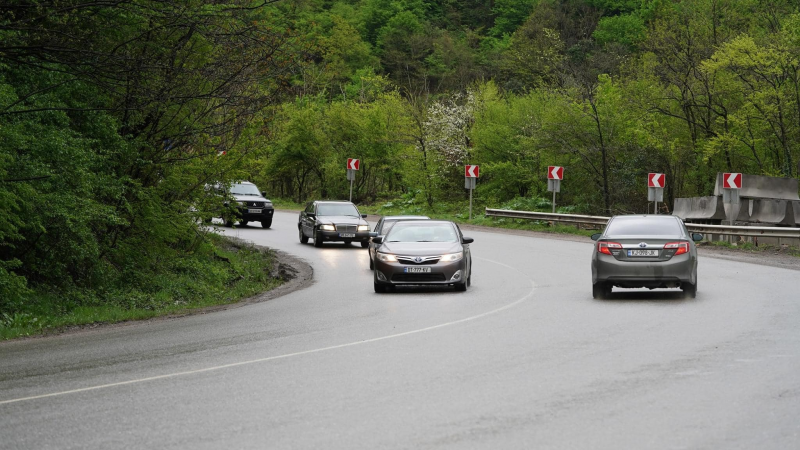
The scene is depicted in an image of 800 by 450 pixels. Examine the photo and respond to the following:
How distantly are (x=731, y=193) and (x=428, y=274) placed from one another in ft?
60.6

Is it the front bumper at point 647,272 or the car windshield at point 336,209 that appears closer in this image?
the front bumper at point 647,272

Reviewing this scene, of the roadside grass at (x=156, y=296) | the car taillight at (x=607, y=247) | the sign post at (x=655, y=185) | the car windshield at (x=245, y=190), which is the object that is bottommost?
the roadside grass at (x=156, y=296)

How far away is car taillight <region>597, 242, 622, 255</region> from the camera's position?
57.3 feet

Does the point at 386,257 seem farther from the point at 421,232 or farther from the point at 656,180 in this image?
the point at 656,180

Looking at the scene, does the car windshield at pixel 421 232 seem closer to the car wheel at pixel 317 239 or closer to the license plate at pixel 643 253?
the license plate at pixel 643 253

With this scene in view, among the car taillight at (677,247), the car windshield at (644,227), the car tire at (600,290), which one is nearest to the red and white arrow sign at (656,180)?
the car windshield at (644,227)

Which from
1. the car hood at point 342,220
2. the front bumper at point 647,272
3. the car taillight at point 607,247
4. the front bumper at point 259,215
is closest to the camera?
the front bumper at point 647,272

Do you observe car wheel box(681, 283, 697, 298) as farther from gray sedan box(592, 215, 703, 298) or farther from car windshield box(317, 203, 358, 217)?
car windshield box(317, 203, 358, 217)

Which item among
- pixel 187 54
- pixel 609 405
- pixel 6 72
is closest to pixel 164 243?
pixel 187 54

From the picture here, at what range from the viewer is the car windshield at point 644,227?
700 inches


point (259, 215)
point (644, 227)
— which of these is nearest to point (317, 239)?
point (259, 215)

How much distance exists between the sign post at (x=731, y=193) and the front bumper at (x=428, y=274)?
686 inches

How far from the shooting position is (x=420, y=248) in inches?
786

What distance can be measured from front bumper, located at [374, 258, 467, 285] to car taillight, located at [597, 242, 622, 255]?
3.11m
